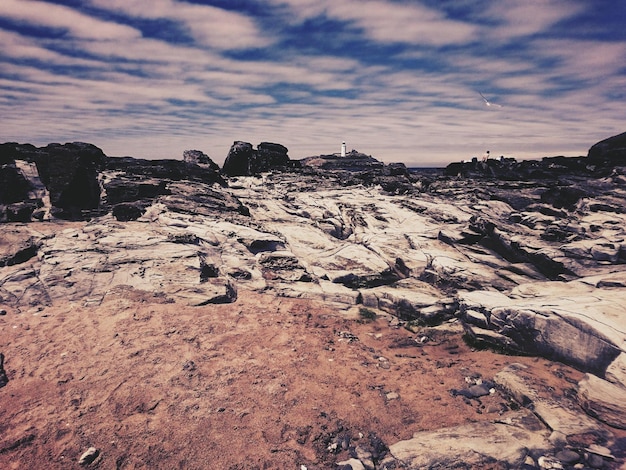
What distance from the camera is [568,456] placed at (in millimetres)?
6598

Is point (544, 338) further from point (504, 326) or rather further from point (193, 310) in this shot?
point (193, 310)

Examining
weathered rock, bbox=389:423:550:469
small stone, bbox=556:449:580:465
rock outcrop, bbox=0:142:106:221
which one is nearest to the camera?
small stone, bbox=556:449:580:465

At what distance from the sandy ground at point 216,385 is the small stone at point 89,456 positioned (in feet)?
0.41

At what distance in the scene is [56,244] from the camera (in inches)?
670

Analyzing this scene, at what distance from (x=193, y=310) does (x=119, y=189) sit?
54.2ft

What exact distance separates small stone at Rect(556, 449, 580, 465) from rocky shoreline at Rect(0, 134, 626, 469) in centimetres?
3

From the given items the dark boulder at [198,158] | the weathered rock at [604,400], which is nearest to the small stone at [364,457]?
the weathered rock at [604,400]

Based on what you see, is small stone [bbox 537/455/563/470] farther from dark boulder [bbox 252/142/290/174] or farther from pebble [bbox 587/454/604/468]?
dark boulder [bbox 252/142/290/174]

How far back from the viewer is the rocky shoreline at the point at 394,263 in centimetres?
765

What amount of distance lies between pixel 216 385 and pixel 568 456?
344 inches

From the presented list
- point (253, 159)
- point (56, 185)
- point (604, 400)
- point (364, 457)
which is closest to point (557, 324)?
point (604, 400)

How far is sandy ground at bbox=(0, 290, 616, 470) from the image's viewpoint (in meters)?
7.38

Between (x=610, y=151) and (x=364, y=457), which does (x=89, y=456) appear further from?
(x=610, y=151)

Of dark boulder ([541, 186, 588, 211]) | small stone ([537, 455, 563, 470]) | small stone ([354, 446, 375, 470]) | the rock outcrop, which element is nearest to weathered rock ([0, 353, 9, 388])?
small stone ([354, 446, 375, 470])
